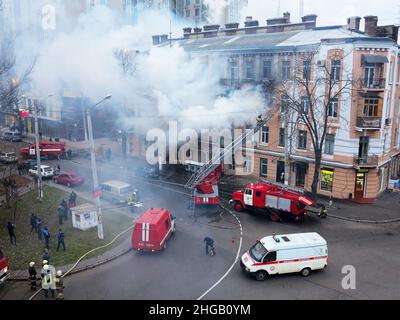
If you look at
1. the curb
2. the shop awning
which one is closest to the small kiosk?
the curb

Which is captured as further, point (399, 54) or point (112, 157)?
point (112, 157)

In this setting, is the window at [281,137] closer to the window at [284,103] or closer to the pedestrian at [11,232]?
the window at [284,103]

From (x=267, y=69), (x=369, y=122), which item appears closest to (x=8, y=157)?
(x=267, y=69)

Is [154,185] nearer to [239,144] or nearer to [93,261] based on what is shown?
[239,144]

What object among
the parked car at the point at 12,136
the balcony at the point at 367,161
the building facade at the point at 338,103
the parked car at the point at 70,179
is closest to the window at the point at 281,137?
the building facade at the point at 338,103

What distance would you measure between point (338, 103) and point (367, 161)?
5315 millimetres

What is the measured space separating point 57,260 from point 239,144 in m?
19.7

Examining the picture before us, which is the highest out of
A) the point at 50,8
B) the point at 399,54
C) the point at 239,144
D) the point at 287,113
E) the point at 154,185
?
the point at 50,8

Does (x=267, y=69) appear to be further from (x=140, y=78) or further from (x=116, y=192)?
(x=116, y=192)

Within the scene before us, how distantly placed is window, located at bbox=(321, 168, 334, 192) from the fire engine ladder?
679cm

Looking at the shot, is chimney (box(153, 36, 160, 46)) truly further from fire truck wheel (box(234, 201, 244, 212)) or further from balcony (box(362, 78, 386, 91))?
fire truck wheel (box(234, 201, 244, 212))

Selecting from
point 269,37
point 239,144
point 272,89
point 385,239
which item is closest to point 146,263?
point 385,239

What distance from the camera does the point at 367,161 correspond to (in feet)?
107
